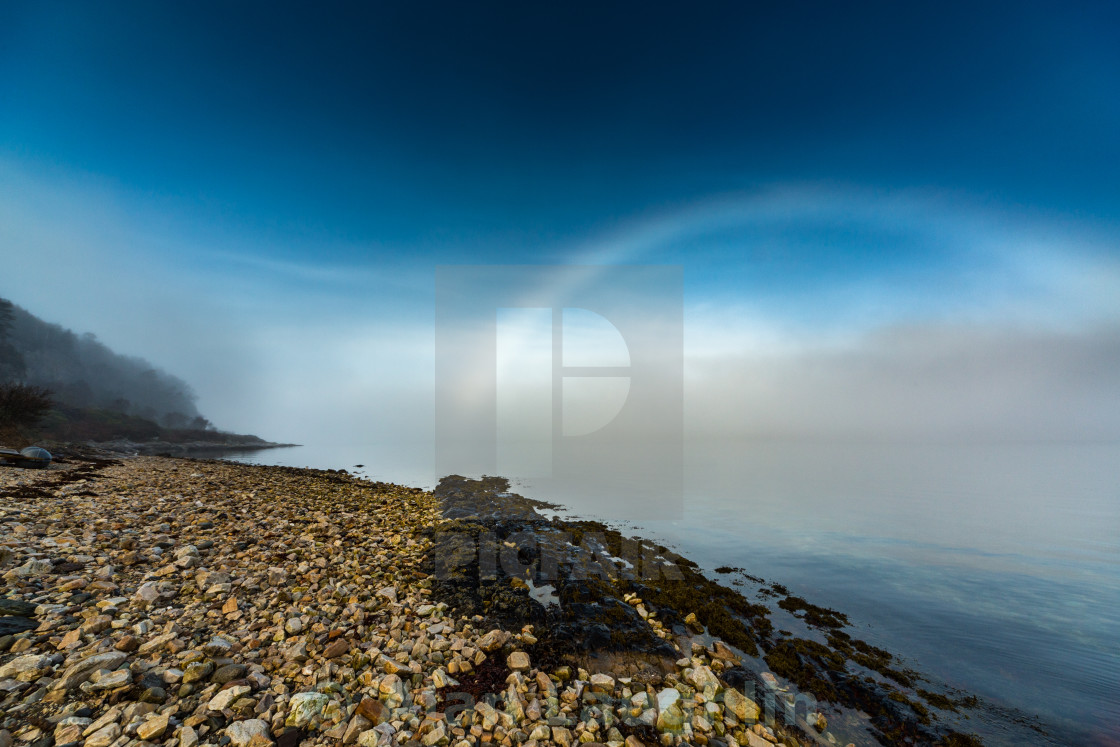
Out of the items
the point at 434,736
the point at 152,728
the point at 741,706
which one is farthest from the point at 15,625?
the point at 741,706

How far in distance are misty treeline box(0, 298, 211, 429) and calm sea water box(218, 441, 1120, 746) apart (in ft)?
178

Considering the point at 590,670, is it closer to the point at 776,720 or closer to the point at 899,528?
the point at 776,720

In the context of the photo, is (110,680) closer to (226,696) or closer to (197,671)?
(197,671)

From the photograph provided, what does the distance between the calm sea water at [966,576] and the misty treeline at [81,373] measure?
5436 cm

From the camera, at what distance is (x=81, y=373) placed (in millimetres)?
95438

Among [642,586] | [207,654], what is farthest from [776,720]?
[207,654]

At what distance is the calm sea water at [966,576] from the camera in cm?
913

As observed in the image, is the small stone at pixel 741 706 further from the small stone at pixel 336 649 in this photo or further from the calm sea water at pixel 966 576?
the small stone at pixel 336 649

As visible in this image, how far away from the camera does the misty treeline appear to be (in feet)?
215

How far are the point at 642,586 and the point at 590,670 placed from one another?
15.6 feet

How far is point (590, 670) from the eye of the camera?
23.1ft

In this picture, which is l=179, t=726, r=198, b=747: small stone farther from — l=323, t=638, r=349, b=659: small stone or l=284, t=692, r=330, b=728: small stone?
l=323, t=638, r=349, b=659: small stone

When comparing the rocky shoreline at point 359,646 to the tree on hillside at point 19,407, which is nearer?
the rocky shoreline at point 359,646

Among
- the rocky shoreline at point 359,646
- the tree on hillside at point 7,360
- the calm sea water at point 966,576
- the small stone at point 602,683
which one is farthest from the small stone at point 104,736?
the tree on hillside at point 7,360
